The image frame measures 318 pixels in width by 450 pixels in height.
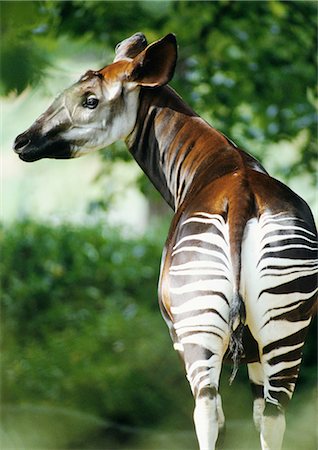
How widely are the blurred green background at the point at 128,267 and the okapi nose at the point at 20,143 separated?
2182 millimetres

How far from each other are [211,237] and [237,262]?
0.32 feet

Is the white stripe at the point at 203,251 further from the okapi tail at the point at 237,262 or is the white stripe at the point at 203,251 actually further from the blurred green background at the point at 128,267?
the blurred green background at the point at 128,267

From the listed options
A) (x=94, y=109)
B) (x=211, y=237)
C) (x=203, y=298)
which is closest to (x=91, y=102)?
(x=94, y=109)

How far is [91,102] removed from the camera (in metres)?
2.13

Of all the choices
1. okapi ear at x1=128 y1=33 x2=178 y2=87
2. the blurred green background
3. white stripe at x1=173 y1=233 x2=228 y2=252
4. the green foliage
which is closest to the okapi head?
okapi ear at x1=128 y1=33 x2=178 y2=87

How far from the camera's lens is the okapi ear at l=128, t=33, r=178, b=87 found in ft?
6.87

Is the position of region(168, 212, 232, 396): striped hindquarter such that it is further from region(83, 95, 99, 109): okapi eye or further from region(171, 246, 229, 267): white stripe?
region(83, 95, 99, 109): okapi eye

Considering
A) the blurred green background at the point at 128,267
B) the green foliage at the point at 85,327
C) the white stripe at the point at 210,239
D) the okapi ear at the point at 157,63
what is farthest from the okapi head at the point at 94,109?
the green foliage at the point at 85,327

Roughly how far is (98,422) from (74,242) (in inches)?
52.6

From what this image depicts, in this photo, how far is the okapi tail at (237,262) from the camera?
1.87 meters

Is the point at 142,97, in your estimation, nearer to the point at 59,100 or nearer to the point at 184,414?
the point at 59,100

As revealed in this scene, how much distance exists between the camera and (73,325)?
A: 5.47 m

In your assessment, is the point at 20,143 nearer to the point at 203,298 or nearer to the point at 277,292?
the point at 203,298

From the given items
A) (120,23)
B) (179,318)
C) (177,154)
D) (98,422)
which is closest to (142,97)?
(177,154)
